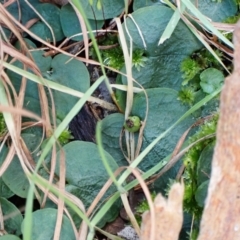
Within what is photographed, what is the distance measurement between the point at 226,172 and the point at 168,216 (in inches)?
5.5

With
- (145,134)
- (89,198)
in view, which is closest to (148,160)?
(145,134)

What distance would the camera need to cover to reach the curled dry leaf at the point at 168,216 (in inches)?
32.9

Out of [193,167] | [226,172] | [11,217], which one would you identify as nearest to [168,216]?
[226,172]

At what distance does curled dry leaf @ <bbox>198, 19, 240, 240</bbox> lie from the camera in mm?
832

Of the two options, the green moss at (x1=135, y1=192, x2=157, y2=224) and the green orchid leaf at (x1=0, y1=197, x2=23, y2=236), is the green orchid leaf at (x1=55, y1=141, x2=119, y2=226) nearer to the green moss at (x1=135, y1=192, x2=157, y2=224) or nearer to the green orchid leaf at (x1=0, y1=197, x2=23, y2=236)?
the green moss at (x1=135, y1=192, x2=157, y2=224)

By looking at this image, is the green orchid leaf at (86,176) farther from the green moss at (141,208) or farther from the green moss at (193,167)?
the green moss at (193,167)

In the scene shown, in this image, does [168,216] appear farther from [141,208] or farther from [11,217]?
[11,217]

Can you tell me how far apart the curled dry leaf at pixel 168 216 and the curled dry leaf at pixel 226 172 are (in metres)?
0.06

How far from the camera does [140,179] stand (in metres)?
0.91

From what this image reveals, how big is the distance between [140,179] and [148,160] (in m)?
0.21

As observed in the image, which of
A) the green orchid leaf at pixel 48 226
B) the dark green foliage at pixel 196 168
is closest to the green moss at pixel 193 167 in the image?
the dark green foliage at pixel 196 168

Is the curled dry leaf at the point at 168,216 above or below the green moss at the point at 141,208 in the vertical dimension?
above

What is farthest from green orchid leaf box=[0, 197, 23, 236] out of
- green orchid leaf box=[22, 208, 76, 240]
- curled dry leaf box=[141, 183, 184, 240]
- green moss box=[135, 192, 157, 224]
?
curled dry leaf box=[141, 183, 184, 240]

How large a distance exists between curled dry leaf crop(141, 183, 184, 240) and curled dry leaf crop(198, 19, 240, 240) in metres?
0.06
